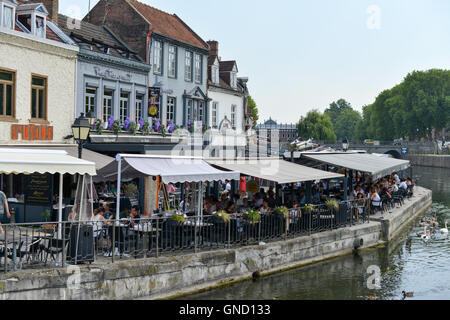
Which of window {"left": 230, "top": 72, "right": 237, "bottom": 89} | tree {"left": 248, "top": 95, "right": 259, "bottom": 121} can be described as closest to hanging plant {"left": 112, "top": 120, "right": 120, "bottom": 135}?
window {"left": 230, "top": 72, "right": 237, "bottom": 89}

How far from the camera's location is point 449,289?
15320 mm

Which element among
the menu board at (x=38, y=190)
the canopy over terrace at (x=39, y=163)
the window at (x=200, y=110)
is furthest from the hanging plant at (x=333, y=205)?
the window at (x=200, y=110)

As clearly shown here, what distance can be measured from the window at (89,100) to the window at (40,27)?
353 centimetres

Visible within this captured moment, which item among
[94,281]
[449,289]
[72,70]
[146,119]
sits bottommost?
[449,289]

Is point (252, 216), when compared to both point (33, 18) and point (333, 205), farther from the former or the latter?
point (33, 18)

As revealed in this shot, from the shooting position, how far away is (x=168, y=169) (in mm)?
14219

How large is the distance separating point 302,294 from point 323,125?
95.4 metres

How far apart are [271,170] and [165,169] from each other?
14.7 ft

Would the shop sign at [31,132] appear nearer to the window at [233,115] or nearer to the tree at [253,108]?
the window at [233,115]

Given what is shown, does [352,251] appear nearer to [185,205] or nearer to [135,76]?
[185,205]

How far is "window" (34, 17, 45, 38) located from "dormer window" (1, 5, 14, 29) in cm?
99

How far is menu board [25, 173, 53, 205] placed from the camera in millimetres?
18906

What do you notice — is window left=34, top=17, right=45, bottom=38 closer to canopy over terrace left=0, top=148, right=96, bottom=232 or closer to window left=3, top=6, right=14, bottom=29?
window left=3, top=6, right=14, bottom=29

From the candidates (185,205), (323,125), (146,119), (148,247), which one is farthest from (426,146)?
(148,247)
